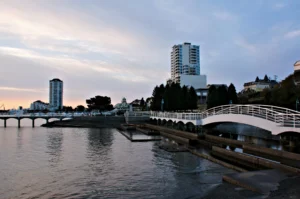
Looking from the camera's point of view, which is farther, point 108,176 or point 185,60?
point 185,60

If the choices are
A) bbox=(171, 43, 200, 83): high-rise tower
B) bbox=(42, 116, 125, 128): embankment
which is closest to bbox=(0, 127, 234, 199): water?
bbox=(42, 116, 125, 128): embankment

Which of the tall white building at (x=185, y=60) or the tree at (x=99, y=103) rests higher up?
the tall white building at (x=185, y=60)

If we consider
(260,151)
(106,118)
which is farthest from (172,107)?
(260,151)

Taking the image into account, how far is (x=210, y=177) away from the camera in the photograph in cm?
1321

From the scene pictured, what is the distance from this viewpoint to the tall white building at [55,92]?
592ft

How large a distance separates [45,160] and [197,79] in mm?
125895

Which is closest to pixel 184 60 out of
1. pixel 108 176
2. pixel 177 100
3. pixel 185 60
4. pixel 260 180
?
pixel 185 60

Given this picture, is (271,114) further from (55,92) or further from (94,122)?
(55,92)

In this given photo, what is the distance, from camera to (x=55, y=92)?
596 ft

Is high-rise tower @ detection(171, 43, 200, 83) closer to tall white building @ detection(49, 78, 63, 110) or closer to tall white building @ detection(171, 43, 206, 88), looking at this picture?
tall white building @ detection(171, 43, 206, 88)

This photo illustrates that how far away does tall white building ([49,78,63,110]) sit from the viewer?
180 metres

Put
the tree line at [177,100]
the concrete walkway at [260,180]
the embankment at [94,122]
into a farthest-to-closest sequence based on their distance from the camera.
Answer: the embankment at [94,122], the tree line at [177,100], the concrete walkway at [260,180]

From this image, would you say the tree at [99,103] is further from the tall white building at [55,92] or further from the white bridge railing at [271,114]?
the tall white building at [55,92]

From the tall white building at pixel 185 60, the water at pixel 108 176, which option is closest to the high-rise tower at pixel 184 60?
the tall white building at pixel 185 60
